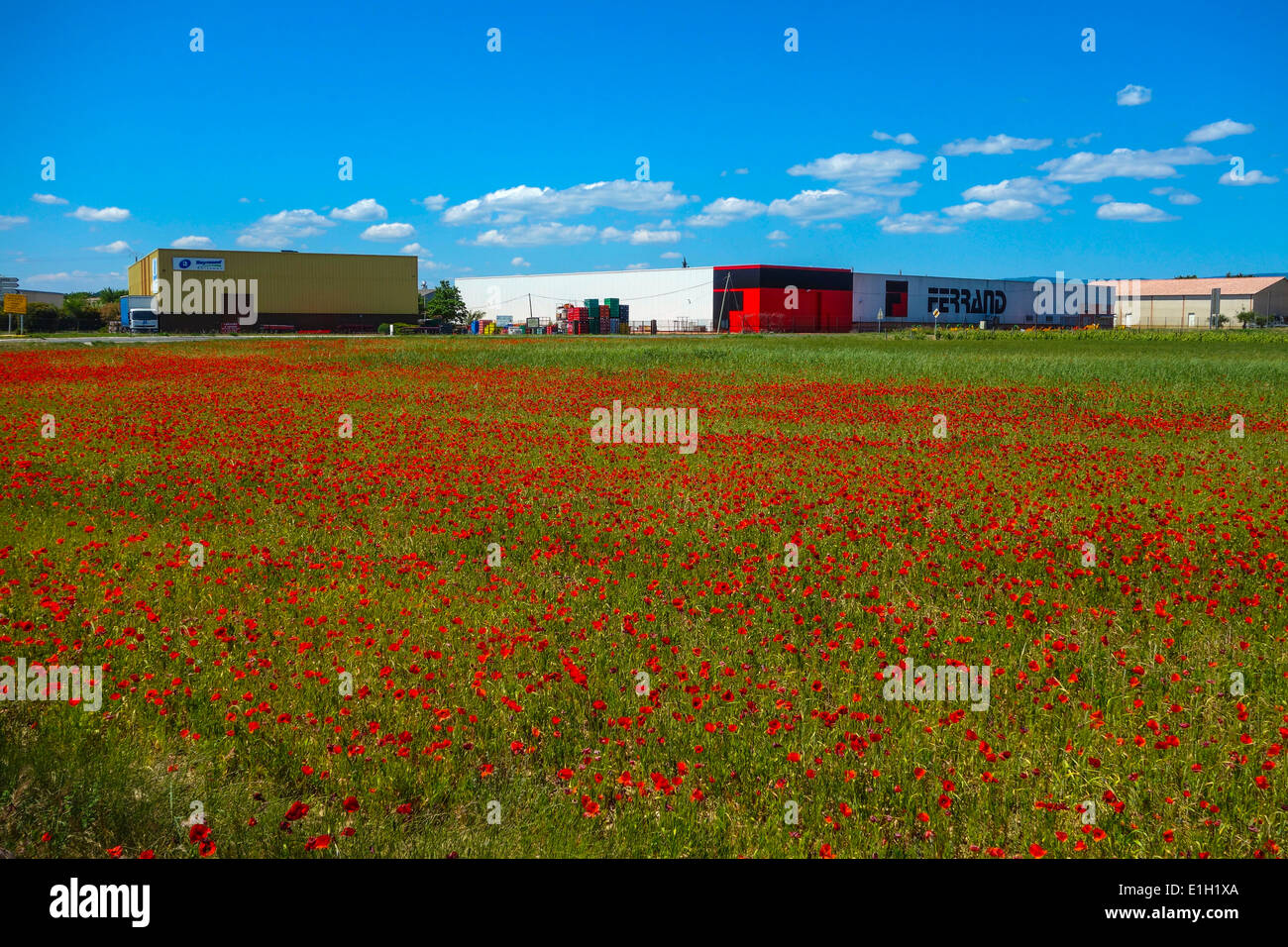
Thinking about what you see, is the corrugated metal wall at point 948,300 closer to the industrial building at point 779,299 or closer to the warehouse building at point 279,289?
the industrial building at point 779,299

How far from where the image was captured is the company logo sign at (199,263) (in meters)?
82.6

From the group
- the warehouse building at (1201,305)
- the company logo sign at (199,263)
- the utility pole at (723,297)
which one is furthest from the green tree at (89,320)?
the warehouse building at (1201,305)

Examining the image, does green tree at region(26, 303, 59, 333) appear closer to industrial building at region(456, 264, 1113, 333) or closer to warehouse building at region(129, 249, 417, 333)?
warehouse building at region(129, 249, 417, 333)

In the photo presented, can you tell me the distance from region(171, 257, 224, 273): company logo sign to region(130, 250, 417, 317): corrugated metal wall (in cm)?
27

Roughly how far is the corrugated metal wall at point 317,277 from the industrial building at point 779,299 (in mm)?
14038

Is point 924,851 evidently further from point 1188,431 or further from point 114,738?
point 1188,431

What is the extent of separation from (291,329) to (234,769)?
84.1 metres

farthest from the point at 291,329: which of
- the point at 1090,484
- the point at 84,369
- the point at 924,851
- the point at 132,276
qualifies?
the point at 924,851

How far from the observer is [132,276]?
101m

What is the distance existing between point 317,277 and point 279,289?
12.4 feet

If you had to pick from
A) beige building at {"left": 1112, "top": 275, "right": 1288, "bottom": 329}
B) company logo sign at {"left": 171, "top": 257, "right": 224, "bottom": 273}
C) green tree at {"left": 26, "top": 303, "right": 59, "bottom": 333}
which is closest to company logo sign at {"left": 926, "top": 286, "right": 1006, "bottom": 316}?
beige building at {"left": 1112, "top": 275, "right": 1288, "bottom": 329}

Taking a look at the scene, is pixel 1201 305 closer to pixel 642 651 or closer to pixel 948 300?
pixel 948 300

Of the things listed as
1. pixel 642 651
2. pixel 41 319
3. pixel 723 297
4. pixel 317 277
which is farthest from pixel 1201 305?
pixel 642 651

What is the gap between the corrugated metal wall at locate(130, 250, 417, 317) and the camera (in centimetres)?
8450
